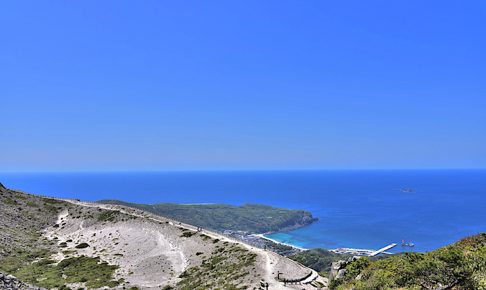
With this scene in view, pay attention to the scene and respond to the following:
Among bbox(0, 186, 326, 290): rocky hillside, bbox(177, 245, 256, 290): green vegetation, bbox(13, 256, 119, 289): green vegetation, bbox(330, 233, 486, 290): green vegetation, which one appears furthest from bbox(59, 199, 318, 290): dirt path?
bbox(330, 233, 486, 290): green vegetation

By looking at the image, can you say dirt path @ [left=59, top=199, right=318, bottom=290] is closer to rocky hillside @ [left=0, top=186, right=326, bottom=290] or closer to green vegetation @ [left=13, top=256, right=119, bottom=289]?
rocky hillside @ [left=0, top=186, right=326, bottom=290]

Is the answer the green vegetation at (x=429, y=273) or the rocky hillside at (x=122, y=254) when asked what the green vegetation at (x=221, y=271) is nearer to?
the rocky hillside at (x=122, y=254)

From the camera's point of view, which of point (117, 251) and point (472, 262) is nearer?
point (472, 262)

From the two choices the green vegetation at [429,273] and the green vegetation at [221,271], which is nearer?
the green vegetation at [429,273]

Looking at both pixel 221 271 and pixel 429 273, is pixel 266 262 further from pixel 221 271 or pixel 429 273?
pixel 429 273

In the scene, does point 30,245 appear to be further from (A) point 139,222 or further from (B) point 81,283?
(B) point 81,283

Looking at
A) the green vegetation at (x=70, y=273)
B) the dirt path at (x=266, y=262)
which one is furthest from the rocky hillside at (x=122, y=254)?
the dirt path at (x=266, y=262)

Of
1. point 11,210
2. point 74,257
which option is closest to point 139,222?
point 74,257
